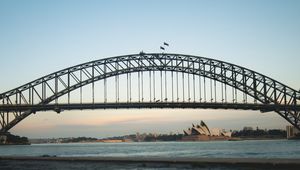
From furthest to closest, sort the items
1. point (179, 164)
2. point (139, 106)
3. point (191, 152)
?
point (139, 106)
point (191, 152)
point (179, 164)

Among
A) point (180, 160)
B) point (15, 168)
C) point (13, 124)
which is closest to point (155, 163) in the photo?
point (180, 160)

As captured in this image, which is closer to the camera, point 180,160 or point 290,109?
point 180,160

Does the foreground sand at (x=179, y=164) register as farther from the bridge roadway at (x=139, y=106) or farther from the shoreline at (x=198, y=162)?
the bridge roadway at (x=139, y=106)

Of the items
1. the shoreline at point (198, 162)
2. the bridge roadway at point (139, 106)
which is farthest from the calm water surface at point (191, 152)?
the shoreline at point (198, 162)

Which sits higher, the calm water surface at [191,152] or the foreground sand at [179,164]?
the foreground sand at [179,164]

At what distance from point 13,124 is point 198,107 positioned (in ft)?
88.9

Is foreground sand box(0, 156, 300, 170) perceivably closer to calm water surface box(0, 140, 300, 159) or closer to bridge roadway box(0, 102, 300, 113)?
calm water surface box(0, 140, 300, 159)

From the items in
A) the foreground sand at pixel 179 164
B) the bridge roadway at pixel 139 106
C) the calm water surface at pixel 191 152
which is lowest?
the calm water surface at pixel 191 152

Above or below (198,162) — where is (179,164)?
below

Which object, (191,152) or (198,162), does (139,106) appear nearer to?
(191,152)

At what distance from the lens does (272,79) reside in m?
78.1

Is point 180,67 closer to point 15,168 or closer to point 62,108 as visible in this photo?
point 62,108

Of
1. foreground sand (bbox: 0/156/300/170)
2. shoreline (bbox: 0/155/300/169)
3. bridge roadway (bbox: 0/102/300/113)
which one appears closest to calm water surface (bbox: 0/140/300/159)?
bridge roadway (bbox: 0/102/300/113)

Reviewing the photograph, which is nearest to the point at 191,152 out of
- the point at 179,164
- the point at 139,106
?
the point at 139,106
